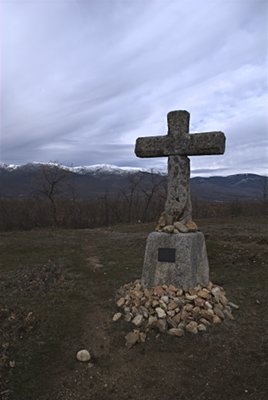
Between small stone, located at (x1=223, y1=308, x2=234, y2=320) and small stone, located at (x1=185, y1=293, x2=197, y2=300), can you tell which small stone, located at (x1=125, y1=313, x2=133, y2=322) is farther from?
small stone, located at (x1=223, y1=308, x2=234, y2=320)

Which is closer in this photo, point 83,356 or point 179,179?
point 83,356

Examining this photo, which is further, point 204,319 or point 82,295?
point 82,295

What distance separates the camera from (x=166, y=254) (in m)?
7.04

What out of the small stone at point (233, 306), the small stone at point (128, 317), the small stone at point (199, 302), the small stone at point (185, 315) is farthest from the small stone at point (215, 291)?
the small stone at point (128, 317)

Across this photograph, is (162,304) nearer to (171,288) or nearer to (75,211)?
(171,288)

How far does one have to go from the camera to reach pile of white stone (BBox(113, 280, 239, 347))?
612 centimetres

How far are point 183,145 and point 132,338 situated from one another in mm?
3665

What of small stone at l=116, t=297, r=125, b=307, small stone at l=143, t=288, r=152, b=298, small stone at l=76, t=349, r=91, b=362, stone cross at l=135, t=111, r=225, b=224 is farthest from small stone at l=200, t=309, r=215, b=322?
small stone at l=76, t=349, r=91, b=362

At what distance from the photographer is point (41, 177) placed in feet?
122

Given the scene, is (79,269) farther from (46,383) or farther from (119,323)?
(46,383)

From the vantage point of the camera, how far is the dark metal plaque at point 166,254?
698 cm

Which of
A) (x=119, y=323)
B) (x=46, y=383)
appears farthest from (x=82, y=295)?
(x=46, y=383)

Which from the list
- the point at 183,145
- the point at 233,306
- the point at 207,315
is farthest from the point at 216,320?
the point at 183,145

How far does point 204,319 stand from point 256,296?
6.58ft
